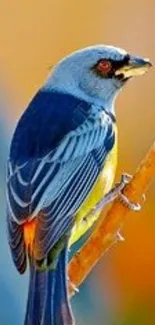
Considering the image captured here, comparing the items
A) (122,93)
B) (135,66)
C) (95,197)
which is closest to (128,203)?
(95,197)

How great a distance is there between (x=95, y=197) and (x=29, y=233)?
10.5 inches

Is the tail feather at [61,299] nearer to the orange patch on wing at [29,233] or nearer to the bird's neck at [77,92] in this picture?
the orange patch on wing at [29,233]

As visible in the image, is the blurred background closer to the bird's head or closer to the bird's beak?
the bird's head

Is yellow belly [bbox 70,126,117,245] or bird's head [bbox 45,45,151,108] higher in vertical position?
bird's head [bbox 45,45,151,108]

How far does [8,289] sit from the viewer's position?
3539mm

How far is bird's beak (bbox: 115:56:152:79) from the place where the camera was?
9.57 ft

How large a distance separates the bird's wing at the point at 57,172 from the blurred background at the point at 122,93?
144 cm

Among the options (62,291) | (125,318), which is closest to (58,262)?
(62,291)

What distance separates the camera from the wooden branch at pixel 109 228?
2.47 m

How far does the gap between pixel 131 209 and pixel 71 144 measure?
0.36 m

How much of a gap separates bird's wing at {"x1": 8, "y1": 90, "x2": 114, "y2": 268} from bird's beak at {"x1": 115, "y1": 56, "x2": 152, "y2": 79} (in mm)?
105

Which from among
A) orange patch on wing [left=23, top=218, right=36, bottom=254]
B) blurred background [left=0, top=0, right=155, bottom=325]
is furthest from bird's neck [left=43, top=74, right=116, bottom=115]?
blurred background [left=0, top=0, right=155, bottom=325]

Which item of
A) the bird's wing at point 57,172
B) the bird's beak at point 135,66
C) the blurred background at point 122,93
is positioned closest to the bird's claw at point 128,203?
the bird's wing at point 57,172

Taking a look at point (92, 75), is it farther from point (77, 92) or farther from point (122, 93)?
point (122, 93)
